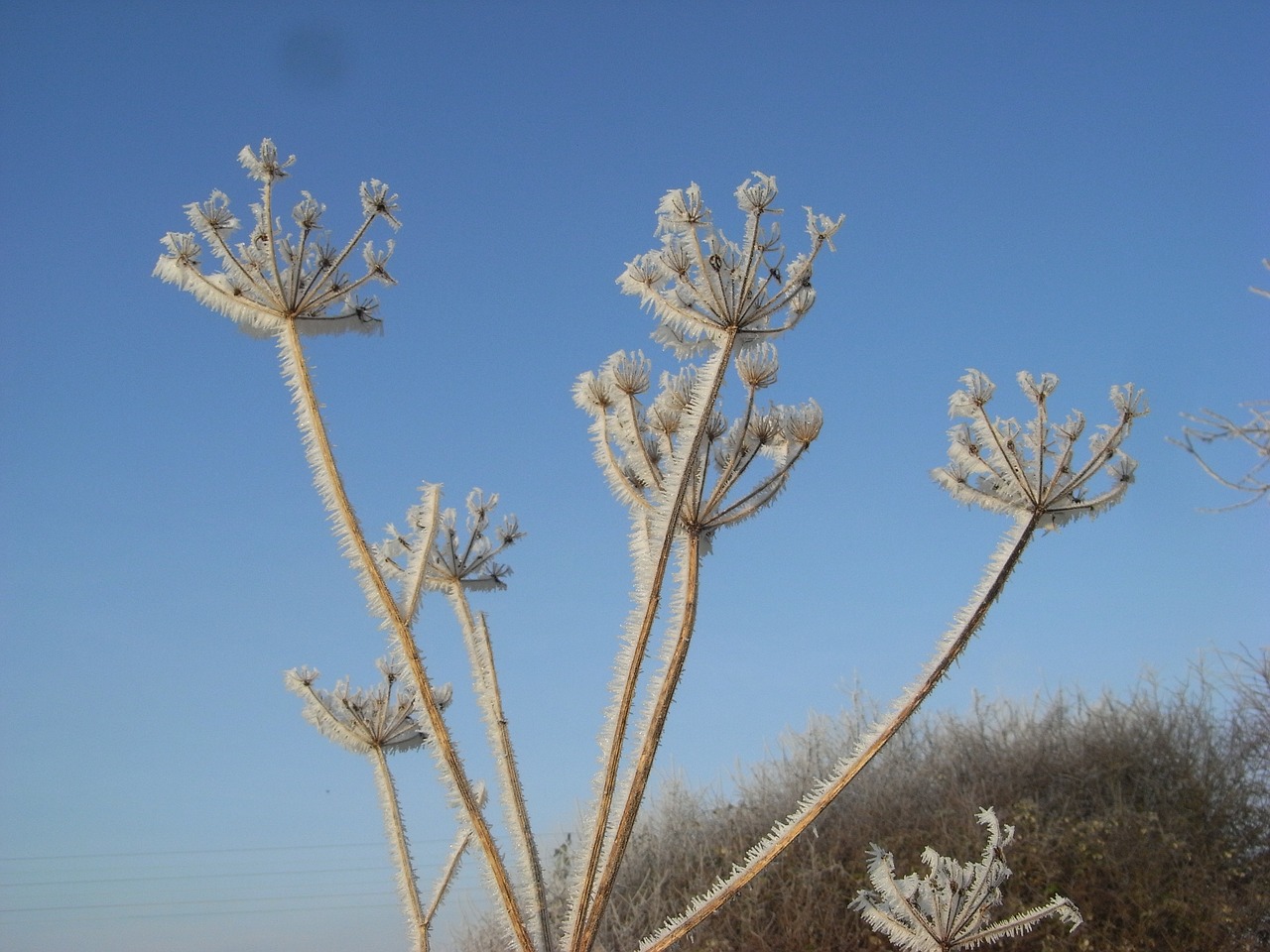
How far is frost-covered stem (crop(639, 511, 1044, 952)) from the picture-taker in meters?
3.79

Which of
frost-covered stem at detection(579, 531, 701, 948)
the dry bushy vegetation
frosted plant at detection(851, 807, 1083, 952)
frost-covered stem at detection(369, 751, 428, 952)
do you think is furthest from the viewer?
the dry bushy vegetation

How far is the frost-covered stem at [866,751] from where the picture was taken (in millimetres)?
3793

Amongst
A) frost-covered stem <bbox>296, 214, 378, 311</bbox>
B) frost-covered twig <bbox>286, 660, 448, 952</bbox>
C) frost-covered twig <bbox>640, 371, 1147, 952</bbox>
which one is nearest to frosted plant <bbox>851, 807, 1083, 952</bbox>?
frost-covered twig <bbox>640, 371, 1147, 952</bbox>

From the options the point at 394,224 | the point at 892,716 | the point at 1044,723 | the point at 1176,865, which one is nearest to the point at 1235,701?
the point at 1044,723

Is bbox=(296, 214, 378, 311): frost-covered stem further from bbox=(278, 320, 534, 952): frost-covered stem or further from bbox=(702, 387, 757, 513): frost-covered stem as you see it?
bbox=(702, 387, 757, 513): frost-covered stem

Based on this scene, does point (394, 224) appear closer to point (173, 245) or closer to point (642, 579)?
point (173, 245)

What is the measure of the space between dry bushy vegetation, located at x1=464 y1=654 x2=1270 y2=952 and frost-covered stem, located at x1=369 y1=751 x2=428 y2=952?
535 centimetres

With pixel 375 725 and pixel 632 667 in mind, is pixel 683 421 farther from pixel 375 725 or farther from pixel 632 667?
pixel 375 725

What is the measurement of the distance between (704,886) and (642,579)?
305 inches

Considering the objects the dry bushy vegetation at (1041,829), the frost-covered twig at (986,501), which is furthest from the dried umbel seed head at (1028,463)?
the dry bushy vegetation at (1041,829)

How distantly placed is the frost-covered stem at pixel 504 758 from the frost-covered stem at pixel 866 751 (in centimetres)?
44

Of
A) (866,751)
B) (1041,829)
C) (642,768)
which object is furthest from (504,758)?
(1041,829)

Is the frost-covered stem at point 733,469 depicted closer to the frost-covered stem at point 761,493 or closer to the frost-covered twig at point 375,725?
the frost-covered stem at point 761,493

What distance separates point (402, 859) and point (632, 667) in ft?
5.95
